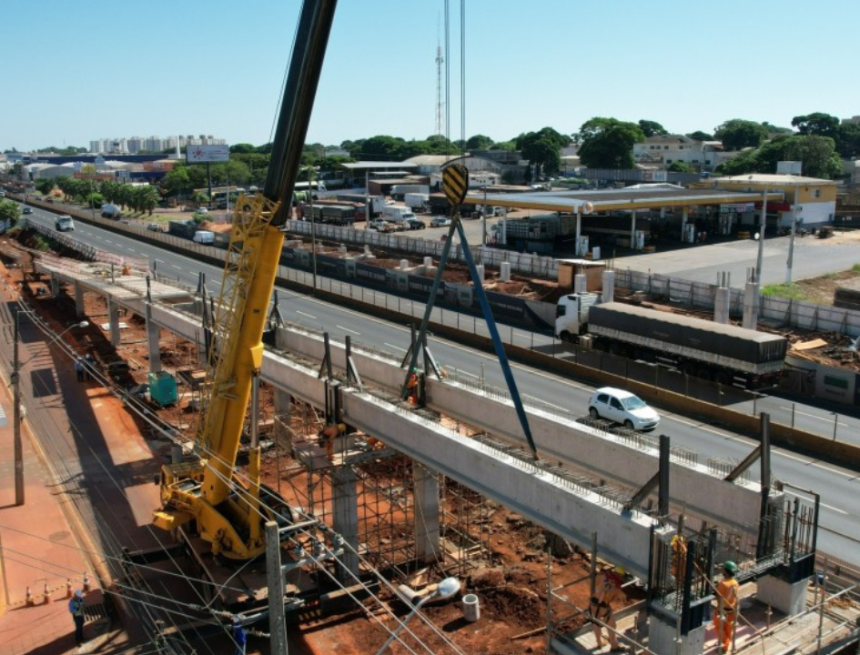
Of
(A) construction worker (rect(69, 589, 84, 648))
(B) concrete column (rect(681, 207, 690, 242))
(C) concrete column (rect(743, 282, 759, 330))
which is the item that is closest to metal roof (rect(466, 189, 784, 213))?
(B) concrete column (rect(681, 207, 690, 242))

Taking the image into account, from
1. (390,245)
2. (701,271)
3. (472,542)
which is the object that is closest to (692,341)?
(472,542)

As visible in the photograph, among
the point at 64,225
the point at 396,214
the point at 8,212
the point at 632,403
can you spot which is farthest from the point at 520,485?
the point at 8,212

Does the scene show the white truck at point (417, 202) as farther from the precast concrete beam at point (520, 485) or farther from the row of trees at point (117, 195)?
the precast concrete beam at point (520, 485)

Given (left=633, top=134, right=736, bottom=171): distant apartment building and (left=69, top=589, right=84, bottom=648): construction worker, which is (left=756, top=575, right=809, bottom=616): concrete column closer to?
(left=69, top=589, right=84, bottom=648): construction worker

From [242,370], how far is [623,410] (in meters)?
16.4

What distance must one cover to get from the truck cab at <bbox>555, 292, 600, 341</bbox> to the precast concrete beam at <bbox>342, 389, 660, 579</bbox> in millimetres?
25000

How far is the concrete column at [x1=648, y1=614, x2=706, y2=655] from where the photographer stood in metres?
13.2

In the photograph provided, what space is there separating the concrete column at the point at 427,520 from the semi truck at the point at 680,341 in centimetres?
1871

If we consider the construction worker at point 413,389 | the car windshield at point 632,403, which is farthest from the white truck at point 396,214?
the construction worker at point 413,389

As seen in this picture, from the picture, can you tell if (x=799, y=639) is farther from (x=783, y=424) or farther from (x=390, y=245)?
(x=390, y=245)

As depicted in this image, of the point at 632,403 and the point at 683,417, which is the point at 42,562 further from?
the point at 683,417

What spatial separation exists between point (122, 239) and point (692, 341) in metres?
86.3

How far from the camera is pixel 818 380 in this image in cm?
3784

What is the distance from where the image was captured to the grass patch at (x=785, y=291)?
2244 inches
